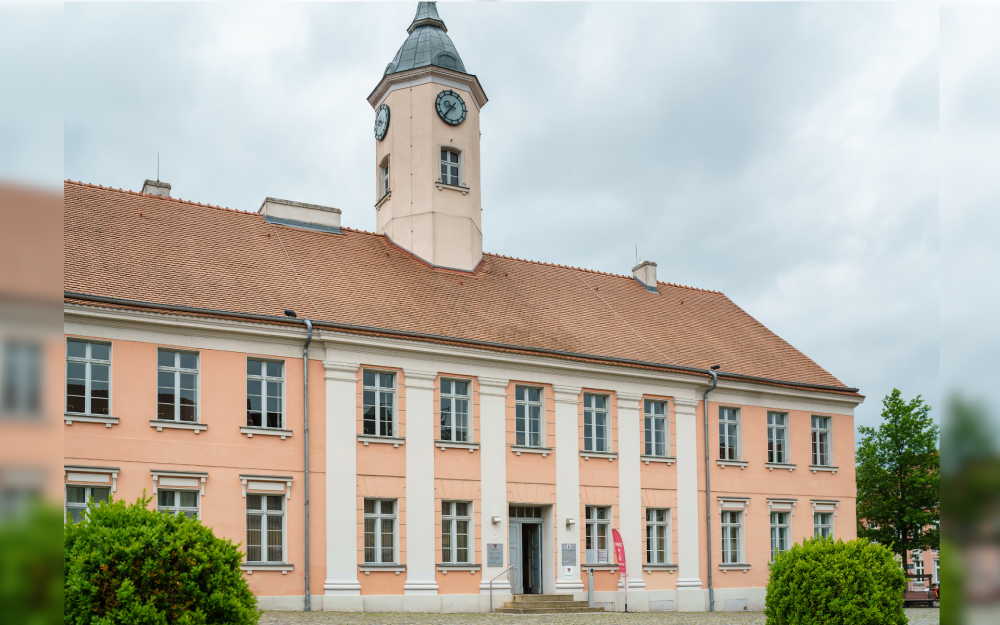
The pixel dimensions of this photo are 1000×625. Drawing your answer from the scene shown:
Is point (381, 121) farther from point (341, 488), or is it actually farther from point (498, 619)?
point (498, 619)

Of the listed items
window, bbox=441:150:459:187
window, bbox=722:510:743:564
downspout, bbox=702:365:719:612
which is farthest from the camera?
window, bbox=441:150:459:187

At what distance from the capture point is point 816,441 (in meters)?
31.3

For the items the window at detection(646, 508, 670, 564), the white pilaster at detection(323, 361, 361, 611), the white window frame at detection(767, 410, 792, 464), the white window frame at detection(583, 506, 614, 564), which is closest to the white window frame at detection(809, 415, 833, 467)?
the white window frame at detection(767, 410, 792, 464)

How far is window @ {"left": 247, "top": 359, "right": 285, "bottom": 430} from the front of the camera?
22.1 metres

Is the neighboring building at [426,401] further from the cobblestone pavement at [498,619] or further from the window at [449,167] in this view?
the cobblestone pavement at [498,619]

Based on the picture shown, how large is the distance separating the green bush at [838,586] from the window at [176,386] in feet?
43.4

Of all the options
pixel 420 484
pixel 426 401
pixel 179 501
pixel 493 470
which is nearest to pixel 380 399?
pixel 426 401

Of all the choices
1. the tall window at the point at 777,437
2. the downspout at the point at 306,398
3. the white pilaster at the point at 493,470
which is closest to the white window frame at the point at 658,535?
the tall window at the point at 777,437

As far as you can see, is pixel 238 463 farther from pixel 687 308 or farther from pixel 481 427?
pixel 687 308

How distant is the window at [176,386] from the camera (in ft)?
69.0

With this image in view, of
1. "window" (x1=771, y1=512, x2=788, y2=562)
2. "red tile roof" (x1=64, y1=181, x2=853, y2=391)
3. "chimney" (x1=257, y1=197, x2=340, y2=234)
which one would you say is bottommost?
"window" (x1=771, y1=512, x2=788, y2=562)

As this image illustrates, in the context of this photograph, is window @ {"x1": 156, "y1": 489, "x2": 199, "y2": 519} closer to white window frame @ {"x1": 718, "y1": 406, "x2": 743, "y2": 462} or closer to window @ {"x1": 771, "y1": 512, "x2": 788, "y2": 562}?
white window frame @ {"x1": 718, "y1": 406, "x2": 743, "y2": 462}

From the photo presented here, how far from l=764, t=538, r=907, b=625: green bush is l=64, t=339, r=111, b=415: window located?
1422cm
